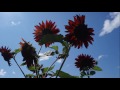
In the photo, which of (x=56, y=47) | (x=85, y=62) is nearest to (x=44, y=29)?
(x=56, y=47)

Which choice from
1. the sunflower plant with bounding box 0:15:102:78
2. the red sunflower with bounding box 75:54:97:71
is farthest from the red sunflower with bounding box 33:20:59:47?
the red sunflower with bounding box 75:54:97:71

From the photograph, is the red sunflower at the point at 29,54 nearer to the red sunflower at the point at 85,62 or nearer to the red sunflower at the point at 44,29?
the red sunflower at the point at 44,29

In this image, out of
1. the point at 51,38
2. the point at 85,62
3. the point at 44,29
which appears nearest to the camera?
the point at 51,38

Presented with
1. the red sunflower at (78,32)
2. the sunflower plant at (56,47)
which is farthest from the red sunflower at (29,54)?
the red sunflower at (78,32)

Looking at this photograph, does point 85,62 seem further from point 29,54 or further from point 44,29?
point 29,54

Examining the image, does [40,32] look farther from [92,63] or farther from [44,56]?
[92,63]

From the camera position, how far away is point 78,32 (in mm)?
1359

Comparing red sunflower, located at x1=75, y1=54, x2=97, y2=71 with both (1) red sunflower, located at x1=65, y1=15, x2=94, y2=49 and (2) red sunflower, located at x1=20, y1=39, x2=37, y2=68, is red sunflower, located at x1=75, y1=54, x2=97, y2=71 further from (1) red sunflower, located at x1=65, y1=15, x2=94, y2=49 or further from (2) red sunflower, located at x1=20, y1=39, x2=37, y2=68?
(2) red sunflower, located at x1=20, y1=39, x2=37, y2=68

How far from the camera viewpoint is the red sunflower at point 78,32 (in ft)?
4.32

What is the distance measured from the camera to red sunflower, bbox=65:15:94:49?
4.32 feet

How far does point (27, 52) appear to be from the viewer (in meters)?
1.37
